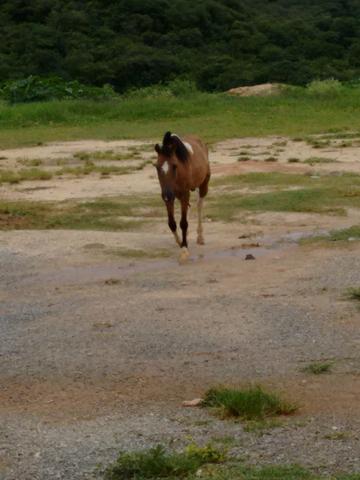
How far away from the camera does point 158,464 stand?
6.21m

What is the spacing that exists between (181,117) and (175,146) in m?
24.0

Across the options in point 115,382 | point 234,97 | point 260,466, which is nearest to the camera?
point 260,466

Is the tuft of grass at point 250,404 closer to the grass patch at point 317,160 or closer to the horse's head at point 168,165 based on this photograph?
the horse's head at point 168,165

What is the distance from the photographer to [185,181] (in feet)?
47.7

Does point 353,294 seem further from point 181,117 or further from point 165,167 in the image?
point 181,117

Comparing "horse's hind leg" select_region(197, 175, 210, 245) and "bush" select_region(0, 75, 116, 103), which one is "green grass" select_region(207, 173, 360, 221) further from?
"bush" select_region(0, 75, 116, 103)

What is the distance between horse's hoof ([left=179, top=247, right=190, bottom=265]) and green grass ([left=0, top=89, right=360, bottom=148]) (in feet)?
55.6

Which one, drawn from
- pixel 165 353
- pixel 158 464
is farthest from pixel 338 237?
pixel 158 464

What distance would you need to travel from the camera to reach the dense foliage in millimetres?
52156

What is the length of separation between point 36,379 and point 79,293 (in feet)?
10.7

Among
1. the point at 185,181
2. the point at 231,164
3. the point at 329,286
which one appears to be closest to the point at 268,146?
the point at 231,164

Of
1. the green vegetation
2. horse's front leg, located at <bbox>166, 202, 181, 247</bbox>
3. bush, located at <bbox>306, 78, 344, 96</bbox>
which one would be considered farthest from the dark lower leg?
bush, located at <bbox>306, 78, 344, 96</bbox>

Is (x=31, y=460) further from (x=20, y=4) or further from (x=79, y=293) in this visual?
(x=20, y=4)

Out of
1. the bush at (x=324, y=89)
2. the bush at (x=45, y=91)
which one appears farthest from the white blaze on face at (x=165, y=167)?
the bush at (x=45, y=91)
